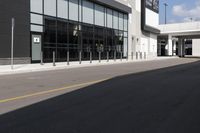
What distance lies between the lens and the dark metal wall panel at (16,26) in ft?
86.0

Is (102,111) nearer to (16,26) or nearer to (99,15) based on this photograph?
(16,26)

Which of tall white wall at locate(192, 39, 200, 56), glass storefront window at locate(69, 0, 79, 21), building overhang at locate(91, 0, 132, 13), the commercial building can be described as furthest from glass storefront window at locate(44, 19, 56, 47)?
tall white wall at locate(192, 39, 200, 56)

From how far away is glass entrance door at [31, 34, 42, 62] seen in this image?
29672 mm

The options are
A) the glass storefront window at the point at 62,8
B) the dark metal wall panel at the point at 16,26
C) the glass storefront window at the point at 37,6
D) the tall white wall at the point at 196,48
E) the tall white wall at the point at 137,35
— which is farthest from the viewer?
the tall white wall at the point at 196,48

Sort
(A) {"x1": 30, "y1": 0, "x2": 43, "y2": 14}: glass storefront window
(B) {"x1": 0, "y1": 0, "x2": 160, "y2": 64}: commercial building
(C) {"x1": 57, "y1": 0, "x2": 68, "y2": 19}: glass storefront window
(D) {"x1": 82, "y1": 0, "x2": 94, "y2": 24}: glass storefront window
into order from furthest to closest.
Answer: (D) {"x1": 82, "y1": 0, "x2": 94, "y2": 24}: glass storefront window
(C) {"x1": 57, "y1": 0, "x2": 68, "y2": 19}: glass storefront window
(A) {"x1": 30, "y1": 0, "x2": 43, "y2": 14}: glass storefront window
(B) {"x1": 0, "y1": 0, "x2": 160, "y2": 64}: commercial building

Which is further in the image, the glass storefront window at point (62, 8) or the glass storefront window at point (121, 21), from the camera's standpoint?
the glass storefront window at point (121, 21)

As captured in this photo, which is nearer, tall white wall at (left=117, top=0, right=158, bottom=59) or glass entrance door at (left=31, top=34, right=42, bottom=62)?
glass entrance door at (left=31, top=34, right=42, bottom=62)

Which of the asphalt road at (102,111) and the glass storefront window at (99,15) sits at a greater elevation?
the glass storefront window at (99,15)

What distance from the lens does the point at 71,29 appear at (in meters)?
36.0

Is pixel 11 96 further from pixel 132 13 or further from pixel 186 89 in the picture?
pixel 132 13

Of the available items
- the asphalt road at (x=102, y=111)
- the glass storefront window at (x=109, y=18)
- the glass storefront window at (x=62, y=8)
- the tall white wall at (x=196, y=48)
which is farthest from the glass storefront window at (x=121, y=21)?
the tall white wall at (x=196, y=48)

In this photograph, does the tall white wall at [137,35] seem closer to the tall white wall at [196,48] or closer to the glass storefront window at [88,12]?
the glass storefront window at [88,12]

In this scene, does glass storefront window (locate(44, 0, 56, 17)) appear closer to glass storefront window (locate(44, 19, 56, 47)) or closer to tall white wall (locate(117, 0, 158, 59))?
glass storefront window (locate(44, 19, 56, 47))

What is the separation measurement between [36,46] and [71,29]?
6666 mm
